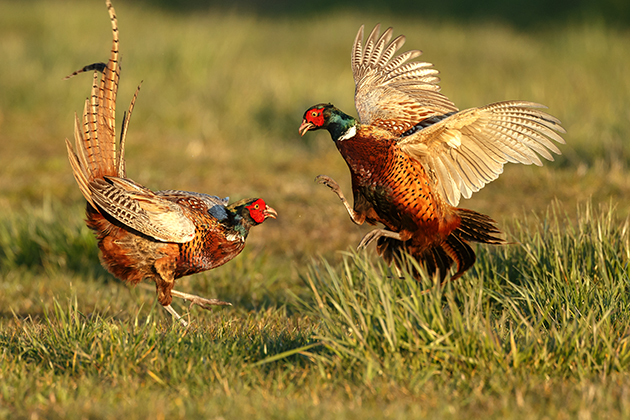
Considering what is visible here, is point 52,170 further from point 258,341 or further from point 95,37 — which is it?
point 95,37

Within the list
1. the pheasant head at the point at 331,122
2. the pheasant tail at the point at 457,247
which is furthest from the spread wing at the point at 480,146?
the pheasant head at the point at 331,122

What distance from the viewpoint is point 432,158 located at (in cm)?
410

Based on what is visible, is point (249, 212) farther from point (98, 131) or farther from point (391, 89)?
point (391, 89)

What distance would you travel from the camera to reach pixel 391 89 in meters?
4.82

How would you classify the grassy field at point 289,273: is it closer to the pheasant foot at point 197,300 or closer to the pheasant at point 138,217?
the pheasant foot at point 197,300

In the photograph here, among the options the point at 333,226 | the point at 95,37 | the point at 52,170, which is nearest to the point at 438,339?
the point at 333,226

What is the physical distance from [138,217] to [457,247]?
182 centimetres

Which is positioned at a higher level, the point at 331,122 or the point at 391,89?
the point at 391,89

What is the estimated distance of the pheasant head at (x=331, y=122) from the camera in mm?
3961

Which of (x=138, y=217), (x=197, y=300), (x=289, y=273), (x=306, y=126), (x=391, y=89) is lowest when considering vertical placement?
(x=289, y=273)

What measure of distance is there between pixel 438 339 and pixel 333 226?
12.3 ft

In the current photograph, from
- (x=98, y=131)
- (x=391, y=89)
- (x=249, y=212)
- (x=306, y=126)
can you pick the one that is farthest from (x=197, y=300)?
(x=391, y=89)

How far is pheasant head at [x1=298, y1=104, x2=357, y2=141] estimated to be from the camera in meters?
3.96

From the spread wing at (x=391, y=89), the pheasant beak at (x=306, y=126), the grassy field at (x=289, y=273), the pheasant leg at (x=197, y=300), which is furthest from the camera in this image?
the spread wing at (x=391, y=89)
